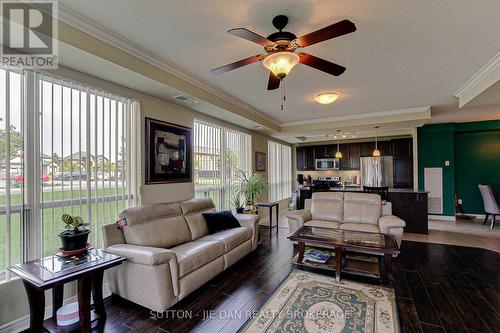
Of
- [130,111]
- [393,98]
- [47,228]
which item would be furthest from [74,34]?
[393,98]

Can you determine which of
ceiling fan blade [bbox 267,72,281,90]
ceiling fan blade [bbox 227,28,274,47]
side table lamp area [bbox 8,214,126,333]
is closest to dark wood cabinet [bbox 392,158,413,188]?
ceiling fan blade [bbox 267,72,281,90]

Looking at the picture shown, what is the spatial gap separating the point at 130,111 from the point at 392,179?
25.4ft

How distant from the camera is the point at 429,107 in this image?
14.9 feet

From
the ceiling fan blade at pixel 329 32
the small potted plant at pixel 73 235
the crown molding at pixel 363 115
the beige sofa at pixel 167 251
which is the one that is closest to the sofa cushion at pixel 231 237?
the beige sofa at pixel 167 251

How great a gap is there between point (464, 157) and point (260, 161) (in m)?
5.74

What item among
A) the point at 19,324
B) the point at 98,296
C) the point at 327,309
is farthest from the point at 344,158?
the point at 19,324

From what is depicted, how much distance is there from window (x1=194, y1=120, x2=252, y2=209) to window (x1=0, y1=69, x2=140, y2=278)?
1.40 meters

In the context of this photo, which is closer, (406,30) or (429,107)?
(406,30)

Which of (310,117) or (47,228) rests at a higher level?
(310,117)

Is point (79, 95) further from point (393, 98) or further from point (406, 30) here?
point (393, 98)

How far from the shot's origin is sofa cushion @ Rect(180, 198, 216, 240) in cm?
326

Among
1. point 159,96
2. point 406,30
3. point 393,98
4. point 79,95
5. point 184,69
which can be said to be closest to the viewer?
point 406,30

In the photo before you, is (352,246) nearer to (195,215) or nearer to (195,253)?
(195,253)

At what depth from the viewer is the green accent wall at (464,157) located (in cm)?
612
